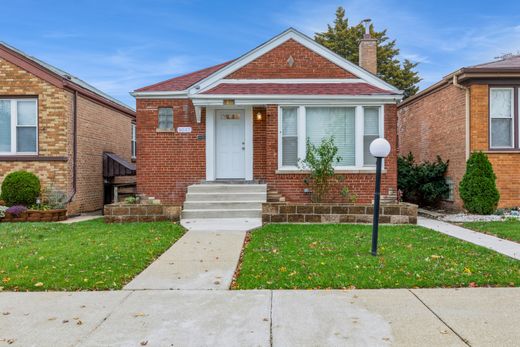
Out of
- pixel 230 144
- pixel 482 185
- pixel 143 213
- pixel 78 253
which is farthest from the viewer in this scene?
pixel 230 144

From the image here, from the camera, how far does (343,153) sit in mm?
11820

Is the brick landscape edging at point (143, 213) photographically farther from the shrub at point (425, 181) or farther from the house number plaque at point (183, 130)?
the shrub at point (425, 181)

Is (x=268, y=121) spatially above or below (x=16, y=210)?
above

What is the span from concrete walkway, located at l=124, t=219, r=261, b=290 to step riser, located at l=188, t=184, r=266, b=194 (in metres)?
1.95

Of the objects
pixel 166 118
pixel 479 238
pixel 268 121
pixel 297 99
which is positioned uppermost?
pixel 297 99

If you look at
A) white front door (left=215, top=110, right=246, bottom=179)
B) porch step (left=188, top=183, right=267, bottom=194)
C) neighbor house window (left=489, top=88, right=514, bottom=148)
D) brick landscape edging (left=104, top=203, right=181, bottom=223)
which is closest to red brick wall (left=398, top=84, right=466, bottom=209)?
neighbor house window (left=489, top=88, right=514, bottom=148)

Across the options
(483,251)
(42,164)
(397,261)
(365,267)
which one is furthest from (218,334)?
(42,164)

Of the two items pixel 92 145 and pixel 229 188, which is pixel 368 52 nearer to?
pixel 229 188

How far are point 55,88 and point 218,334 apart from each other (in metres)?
11.0

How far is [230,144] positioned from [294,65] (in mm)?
3016

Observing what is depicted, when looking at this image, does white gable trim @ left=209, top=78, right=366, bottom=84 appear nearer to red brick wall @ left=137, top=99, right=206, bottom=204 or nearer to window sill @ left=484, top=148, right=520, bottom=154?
red brick wall @ left=137, top=99, right=206, bottom=204

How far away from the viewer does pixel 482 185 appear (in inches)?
447

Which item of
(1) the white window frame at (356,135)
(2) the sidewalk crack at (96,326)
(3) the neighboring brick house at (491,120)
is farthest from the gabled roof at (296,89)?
(2) the sidewalk crack at (96,326)

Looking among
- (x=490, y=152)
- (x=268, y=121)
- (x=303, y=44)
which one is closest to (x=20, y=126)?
(x=268, y=121)
